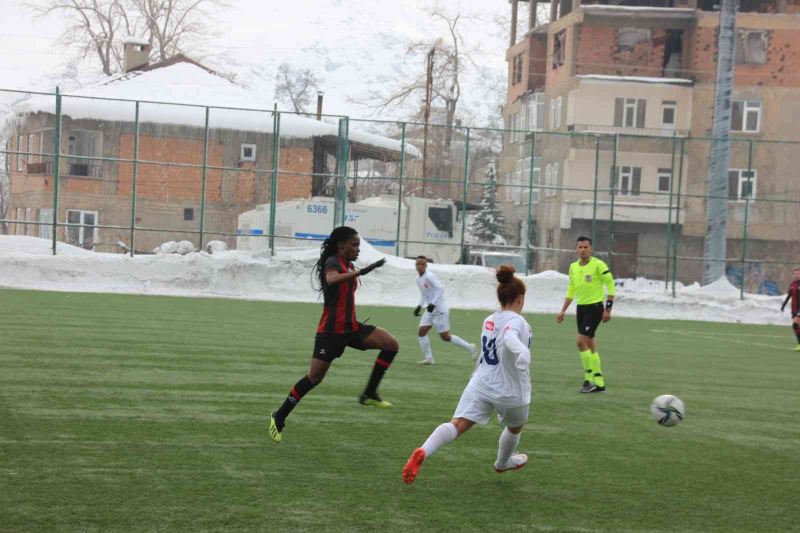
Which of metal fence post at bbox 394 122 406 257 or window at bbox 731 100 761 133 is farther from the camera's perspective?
window at bbox 731 100 761 133

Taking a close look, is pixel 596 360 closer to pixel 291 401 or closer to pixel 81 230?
pixel 291 401

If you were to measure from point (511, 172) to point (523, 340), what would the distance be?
40217 mm

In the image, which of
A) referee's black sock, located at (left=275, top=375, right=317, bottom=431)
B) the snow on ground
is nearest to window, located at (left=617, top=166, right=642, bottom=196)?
the snow on ground

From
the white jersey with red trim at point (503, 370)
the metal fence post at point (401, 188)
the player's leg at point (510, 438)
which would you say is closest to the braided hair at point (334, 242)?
the white jersey with red trim at point (503, 370)

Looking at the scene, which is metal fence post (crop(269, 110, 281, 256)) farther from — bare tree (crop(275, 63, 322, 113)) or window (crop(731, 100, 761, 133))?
bare tree (crop(275, 63, 322, 113))

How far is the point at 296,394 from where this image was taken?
30.0 feet

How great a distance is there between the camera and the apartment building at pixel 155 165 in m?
34.5

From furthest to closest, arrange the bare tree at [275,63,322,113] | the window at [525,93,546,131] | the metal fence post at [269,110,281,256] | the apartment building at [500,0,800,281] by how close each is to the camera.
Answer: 1. the bare tree at [275,63,322,113]
2. the window at [525,93,546,131]
3. the apartment building at [500,0,800,281]
4. the metal fence post at [269,110,281,256]

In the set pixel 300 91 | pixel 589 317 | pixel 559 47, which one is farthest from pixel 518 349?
pixel 300 91

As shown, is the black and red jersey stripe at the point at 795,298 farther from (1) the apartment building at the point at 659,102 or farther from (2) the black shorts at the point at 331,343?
(1) the apartment building at the point at 659,102

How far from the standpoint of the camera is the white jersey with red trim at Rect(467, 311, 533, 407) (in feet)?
24.7

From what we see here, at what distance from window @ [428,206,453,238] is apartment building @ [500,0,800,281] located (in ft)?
33.0

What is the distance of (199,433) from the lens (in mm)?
9086

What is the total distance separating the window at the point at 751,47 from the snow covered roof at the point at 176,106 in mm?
21248
